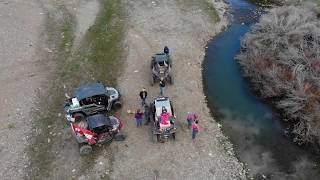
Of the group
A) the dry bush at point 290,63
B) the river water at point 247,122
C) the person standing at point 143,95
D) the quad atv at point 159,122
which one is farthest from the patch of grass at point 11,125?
the dry bush at point 290,63

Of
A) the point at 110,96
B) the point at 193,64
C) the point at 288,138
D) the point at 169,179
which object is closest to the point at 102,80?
the point at 110,96

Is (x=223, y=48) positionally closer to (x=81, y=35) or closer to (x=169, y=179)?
(x=81, y=35)

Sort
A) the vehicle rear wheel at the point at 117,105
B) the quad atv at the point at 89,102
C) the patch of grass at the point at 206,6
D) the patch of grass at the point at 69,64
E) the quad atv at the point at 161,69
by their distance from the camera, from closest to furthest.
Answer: the patch of grass at the point at 69,64 < the quad atv at the point at 89,102 < the vehicle rear wheel at the point at 117,105 < the quad atv at the point at 161,69 < the patch of grass at the point at 206,6

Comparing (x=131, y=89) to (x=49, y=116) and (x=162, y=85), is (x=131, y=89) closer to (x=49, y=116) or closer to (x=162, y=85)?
(x=162, y=85)

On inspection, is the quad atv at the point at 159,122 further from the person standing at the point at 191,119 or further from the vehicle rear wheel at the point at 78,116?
the vehicle rear wheel at the point at 78,116

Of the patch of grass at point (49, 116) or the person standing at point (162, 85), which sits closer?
the patch of grass at point (49, 116)

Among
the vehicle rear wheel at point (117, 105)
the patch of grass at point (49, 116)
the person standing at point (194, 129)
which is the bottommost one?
the patch of grass at point (49, 116)

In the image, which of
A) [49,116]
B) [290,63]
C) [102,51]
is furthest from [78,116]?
[290,63]
